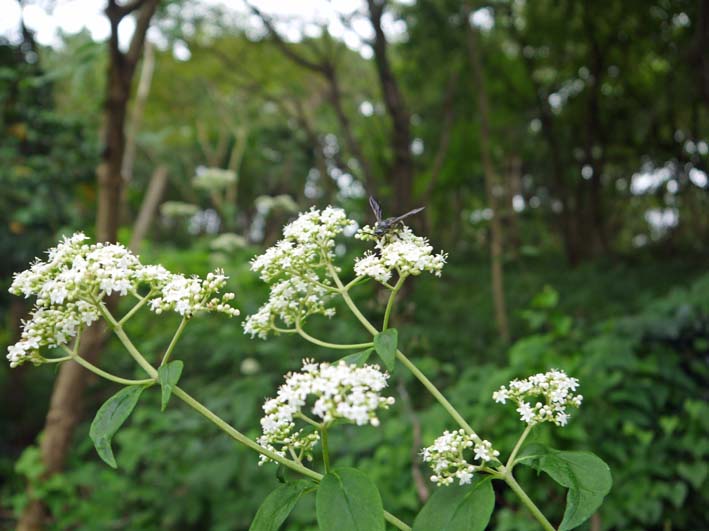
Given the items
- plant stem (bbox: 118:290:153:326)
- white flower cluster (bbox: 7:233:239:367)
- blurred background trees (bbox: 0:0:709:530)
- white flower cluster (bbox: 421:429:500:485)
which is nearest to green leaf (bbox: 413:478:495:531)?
white flower cluster (bbox: 421:429:500:485)

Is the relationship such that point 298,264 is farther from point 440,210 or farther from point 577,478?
point 440,210

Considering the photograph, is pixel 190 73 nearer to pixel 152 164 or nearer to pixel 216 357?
pixel 152 164

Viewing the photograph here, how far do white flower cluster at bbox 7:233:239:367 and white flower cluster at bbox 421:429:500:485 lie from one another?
19.5 inches

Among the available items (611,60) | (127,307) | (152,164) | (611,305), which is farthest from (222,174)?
(152,164)

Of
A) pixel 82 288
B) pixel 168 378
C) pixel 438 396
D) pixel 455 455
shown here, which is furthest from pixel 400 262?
pixel 82 288

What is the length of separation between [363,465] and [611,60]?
8044mm

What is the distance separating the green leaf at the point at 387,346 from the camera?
1123 millimetres

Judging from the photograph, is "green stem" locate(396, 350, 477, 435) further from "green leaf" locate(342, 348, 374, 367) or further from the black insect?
the black insect

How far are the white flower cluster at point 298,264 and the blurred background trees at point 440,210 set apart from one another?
1.82 meters

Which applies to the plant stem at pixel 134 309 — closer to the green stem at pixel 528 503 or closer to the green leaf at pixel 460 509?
the green leaf at pixel 460 509

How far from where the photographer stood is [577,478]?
3.90ft

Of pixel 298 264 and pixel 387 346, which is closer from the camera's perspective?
pixel 387 346

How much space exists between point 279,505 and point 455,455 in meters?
0.37

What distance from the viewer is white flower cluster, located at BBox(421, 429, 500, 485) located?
1199 millimetres
